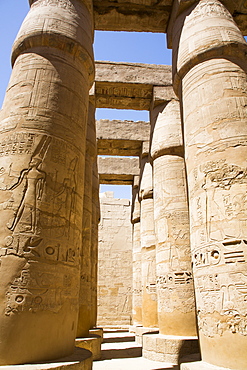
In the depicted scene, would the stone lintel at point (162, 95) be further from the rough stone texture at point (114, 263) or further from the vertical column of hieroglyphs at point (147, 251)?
the rough stone texture at point (114, 263)

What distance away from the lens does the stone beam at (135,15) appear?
5.73 meters

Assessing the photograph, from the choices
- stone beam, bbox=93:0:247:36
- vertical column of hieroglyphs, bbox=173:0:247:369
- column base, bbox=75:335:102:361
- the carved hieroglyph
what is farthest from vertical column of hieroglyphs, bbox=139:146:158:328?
vertical column of hieroglyphs, bbox=173:0:247:369

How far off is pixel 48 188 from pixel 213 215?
70.4 inches

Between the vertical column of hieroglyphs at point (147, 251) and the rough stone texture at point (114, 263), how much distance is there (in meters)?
6.63

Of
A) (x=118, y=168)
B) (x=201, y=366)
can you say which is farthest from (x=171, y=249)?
(x=118, y=168)

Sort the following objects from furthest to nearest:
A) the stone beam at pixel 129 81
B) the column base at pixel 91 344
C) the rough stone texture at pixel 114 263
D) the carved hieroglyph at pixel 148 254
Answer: the rough stone texture at pixel 114 263 < the carved hieroglyph at pixel 148 254 < the stone beam at pixel 129 81 < the column base at pixel 91 344

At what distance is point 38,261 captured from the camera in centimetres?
290

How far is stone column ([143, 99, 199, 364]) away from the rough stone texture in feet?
30.7

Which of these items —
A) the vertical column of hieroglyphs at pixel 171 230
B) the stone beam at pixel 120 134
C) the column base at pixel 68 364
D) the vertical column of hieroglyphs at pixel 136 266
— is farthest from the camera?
the vertical column of hieroglyphs at pixel 136 266

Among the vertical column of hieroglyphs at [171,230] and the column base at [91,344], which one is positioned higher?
the vertical column of hieroglyphs at [171,230]

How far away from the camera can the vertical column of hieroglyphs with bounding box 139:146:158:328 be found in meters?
8.74

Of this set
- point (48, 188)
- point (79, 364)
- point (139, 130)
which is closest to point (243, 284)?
point (79, 364)

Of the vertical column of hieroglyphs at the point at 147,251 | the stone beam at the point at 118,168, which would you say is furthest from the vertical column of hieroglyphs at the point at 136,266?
the vertical column of hieroglyphs at the point at 147,251

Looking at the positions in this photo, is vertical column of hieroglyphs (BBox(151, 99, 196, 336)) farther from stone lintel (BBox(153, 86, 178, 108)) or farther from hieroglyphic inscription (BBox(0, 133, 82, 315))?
hieroglyphic inscription (BBox(0, 133, 82, 315))
